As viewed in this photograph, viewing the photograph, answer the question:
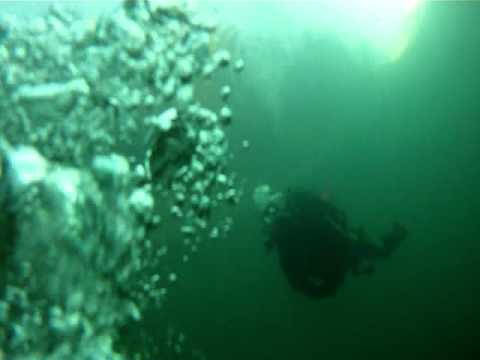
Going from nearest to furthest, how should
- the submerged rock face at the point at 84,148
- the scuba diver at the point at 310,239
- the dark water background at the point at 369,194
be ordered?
the submerged rock face at the point at 84,148, the scuba diver at the point at 310,239, the dark water background at the point at 369,194

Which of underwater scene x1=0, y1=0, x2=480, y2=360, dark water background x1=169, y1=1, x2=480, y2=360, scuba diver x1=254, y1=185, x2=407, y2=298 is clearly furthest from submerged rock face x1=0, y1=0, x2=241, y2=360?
dark water background x1=169, y1=1, x2=480, y2=360

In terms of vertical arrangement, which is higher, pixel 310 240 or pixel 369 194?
pixel 369 194

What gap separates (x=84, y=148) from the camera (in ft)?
18.5

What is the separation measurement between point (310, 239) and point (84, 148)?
12.8 ft

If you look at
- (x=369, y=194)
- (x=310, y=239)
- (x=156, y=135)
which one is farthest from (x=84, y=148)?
(x=369, y=194)

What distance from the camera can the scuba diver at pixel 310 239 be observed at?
7.89m

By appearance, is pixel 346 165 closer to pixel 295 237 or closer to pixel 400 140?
pixel 400 140

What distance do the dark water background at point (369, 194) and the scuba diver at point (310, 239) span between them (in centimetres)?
495

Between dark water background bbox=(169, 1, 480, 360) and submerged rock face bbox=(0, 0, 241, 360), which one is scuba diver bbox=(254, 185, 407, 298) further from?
dark water background bbox=(169, 1, 480, 360)

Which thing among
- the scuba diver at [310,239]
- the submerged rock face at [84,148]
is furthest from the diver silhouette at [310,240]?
the submerged rock face at [84,148]

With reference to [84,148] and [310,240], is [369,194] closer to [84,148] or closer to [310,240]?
[310,240]

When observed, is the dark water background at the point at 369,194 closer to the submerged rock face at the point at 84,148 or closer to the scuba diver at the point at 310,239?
the scuba diver at the point at 310,239

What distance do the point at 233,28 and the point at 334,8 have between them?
5563 mm

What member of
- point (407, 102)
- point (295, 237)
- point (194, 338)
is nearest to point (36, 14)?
point (295, 237)
